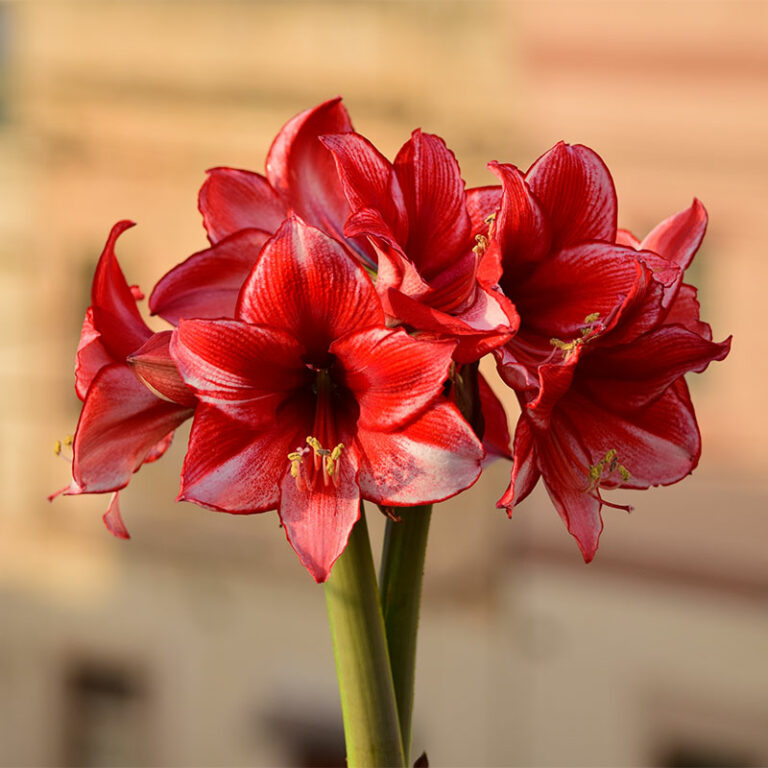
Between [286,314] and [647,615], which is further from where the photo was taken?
[647,615]

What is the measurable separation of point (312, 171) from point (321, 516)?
0.62 ft

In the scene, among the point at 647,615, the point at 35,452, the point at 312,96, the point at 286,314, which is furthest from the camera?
the point at 35,452

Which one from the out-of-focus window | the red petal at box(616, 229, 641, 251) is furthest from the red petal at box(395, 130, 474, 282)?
the out-of-focus window

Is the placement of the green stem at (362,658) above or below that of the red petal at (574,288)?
below

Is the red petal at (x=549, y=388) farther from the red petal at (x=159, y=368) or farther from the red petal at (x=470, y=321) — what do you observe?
the red petal at (x=159, y=368)

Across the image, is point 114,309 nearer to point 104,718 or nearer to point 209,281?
point 209,281

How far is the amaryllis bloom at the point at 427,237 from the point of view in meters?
0.44

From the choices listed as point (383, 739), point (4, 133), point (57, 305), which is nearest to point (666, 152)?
point (57, 305)

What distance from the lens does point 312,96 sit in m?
3.64

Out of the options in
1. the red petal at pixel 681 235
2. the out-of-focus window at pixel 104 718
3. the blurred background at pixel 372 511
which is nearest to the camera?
the red petal at pixel 681 235

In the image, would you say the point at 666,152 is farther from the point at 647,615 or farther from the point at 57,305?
the point at 57,305

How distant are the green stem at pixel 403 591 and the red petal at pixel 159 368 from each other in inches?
4.9

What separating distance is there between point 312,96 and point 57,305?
48.8 inches

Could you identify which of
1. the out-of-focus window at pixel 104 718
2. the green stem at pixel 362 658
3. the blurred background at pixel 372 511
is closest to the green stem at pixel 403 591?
the green stem at pixel 362 658
